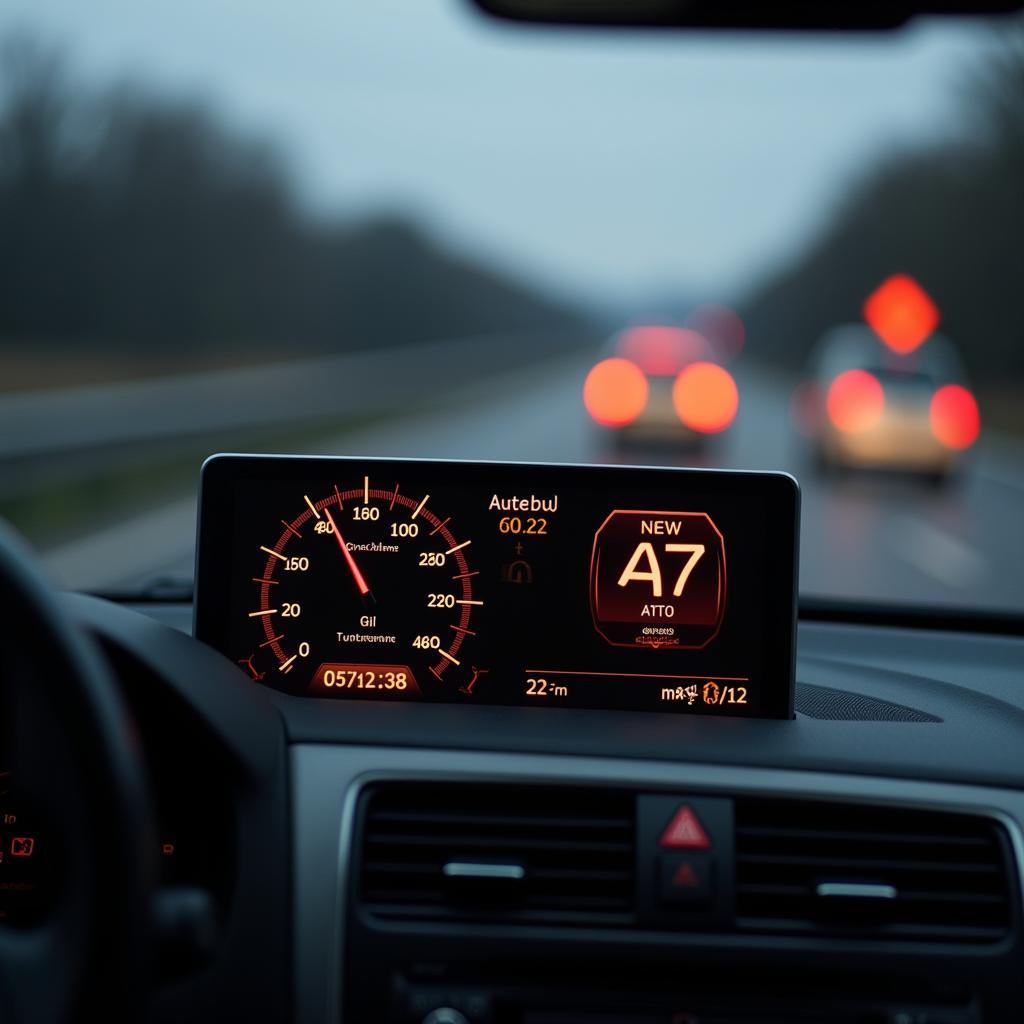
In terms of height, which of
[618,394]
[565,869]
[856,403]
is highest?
[618,394]

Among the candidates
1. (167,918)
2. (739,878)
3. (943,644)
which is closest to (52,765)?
(167,918)

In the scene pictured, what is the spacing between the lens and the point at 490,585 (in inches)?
138

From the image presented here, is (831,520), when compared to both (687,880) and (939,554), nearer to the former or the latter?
(939,554)

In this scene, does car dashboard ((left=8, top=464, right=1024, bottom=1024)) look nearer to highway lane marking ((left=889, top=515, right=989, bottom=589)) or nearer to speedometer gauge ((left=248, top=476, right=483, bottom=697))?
speedometer gauge ((left=248, top=476, right=483, bottom=697))

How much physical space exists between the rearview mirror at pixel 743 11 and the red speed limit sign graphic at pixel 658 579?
1.21 metres

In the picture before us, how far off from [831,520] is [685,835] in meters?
12.5

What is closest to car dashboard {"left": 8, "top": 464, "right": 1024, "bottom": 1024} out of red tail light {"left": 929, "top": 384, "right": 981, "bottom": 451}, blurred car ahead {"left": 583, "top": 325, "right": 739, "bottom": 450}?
red tail light {"left": 929, "top": 384, "right": 981, "bottom": 451}

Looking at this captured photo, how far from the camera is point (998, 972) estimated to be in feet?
9.86

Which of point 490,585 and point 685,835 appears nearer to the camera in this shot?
point 685,835

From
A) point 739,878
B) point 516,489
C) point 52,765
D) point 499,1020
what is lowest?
point 499,1020

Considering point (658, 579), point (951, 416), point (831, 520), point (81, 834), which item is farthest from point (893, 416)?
point (81, 834)

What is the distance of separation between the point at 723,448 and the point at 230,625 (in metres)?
20.3

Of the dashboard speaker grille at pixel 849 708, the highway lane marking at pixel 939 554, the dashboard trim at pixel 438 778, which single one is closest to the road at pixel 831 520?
the highway lane marking at pixel 939 554

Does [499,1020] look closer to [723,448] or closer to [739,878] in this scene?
[739,878]
